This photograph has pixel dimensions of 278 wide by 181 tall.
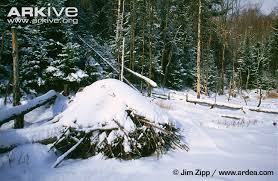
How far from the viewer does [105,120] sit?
6441 millimetres

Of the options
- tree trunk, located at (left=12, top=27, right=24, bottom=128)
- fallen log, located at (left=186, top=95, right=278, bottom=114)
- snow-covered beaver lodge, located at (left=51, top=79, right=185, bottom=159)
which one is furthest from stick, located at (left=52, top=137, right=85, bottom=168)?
fallen log, located at (left=186, top=95, right=278, bottom=114)

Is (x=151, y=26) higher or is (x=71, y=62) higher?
(x=151, y=26)

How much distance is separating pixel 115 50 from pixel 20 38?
32.4ft

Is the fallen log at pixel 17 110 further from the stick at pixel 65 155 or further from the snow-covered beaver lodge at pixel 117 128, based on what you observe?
the stick at pixel 65 155

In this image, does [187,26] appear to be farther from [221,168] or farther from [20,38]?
[221,168]

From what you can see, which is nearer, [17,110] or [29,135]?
[29,135]

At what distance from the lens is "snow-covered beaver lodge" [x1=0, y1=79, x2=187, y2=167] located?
20.2ft

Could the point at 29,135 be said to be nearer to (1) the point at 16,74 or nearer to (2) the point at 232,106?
(1) the point at 16,74

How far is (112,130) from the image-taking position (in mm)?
6324

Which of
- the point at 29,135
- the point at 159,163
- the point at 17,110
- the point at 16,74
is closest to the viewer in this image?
the point at 159,163

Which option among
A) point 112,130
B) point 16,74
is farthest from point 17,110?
point 112,130

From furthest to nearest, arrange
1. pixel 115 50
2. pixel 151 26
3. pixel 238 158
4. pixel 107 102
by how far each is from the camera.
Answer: pixel 151 26, pixel 115 50, pixel 107 102, pixel 238 158

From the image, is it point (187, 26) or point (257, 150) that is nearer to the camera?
point (257, 150)

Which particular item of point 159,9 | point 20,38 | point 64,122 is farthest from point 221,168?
point 159,9
